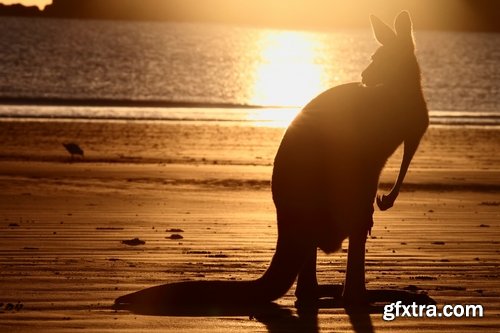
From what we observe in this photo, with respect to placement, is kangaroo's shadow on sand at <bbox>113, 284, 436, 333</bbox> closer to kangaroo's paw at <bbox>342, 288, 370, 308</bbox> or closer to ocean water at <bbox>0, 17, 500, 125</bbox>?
kangaroo's paw at <bbox>342, 288, 370, 308</bbox>

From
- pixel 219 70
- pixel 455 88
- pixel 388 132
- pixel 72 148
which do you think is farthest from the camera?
pixel 219 70

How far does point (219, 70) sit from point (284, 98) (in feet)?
105

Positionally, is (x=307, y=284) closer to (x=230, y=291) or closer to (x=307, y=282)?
(x=307, y=282)

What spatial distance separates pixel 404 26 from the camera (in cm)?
667

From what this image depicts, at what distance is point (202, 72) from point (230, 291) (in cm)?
7449

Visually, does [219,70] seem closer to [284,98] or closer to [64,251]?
[284,98]

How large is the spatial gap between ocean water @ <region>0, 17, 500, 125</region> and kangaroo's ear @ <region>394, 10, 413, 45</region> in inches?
1049

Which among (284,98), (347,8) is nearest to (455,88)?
(284,98)

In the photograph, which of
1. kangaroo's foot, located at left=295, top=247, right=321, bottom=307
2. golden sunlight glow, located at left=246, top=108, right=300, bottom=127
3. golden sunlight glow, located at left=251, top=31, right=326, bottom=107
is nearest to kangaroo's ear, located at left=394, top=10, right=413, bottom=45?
kangaroo's foot, located at left=295, top=247, right=321, bottom=307

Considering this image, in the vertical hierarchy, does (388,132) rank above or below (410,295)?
above

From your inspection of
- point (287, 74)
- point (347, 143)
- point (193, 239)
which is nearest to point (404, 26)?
point (347, 143)

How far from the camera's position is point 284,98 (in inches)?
2140

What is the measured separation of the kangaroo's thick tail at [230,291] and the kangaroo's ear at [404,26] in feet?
4.56

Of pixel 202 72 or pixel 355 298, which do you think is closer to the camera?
pixel 355 298
